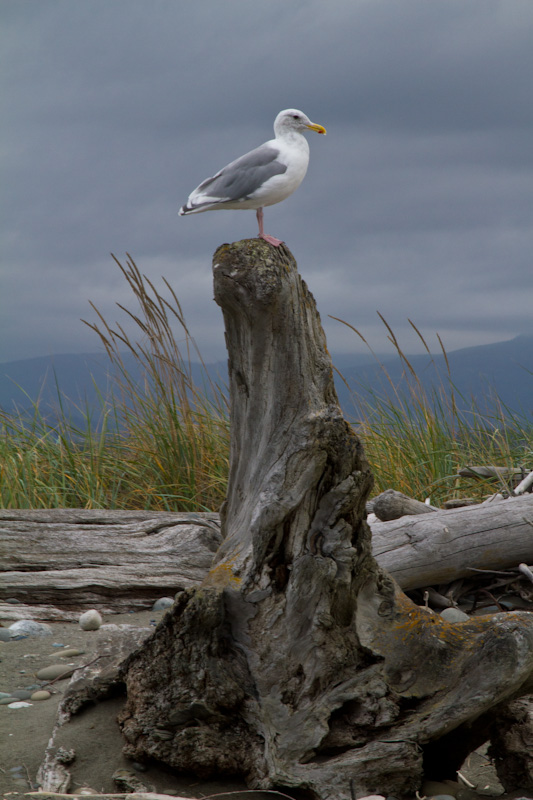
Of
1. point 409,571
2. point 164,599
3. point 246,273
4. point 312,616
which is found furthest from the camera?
point 164,599

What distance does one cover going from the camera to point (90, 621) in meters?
4.46

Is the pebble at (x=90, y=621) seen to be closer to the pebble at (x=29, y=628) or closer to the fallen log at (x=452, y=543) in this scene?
the pebble at (x=29, y=628)

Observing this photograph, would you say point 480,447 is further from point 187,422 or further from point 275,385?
point 275,385

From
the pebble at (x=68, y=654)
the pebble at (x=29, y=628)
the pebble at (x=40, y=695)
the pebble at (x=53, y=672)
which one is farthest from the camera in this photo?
the pebble at (x=29, y=628)

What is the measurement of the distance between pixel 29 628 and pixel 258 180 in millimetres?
3098

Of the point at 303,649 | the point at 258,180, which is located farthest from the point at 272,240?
the point at 303,649

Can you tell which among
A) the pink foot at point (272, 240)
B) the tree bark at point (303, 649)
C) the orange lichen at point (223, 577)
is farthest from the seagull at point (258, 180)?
the orange lichen at point (223, 577)

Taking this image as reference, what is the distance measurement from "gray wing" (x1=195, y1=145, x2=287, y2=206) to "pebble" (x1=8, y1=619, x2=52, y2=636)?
2.84 metres

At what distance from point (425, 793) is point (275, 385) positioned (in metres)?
1.65

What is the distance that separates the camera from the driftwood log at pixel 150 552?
15.3 feet

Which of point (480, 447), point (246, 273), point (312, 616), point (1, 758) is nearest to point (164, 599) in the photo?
point (1, 758)

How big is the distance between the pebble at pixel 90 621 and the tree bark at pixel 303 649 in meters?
1.71

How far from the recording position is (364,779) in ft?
8.12

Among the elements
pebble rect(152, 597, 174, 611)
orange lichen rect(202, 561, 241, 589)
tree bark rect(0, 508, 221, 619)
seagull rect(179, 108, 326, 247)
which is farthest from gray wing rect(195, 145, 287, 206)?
pebble rect(152, 597, 174, 611)
